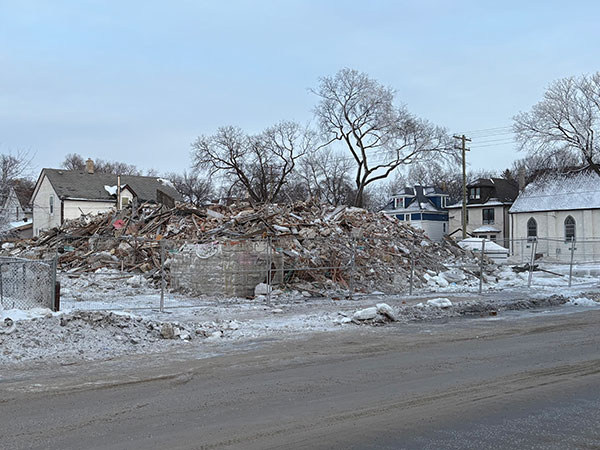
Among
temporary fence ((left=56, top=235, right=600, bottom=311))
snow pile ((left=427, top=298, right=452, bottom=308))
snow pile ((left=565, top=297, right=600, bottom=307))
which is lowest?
snow pile ((left=565, top=297, right=600, bottom=307))

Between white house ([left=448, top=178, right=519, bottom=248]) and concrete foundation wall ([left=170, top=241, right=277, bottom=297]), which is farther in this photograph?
white house ([left=448, top=178, right=519, bottom=248])

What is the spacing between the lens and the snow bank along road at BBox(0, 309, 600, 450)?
568 cm

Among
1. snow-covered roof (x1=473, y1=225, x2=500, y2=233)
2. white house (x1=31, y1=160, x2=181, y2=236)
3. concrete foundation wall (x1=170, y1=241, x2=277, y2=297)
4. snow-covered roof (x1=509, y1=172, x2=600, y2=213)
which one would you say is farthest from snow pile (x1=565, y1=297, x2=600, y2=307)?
snow-covered roof (x1=473, y1=225, x2=500, y2=233)

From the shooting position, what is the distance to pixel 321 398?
23.7ft

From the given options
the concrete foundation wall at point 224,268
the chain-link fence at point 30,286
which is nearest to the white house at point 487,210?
the concrete foundation wall at point 224,268

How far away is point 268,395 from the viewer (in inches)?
293

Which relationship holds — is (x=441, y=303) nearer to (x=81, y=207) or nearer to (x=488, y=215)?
(x=81, y=207)

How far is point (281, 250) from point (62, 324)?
32.1 ft

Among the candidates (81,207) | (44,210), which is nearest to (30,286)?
(81,207)

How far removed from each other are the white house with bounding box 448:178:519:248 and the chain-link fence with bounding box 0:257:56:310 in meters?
55.6

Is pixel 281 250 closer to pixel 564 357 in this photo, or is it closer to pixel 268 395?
pixel 564 357

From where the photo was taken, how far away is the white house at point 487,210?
220 feet

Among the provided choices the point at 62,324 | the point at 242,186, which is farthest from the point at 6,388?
the point at 242,186

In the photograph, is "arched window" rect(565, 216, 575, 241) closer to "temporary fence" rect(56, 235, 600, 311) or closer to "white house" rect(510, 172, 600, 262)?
"white house" rect(510, 172, 600, 262)
